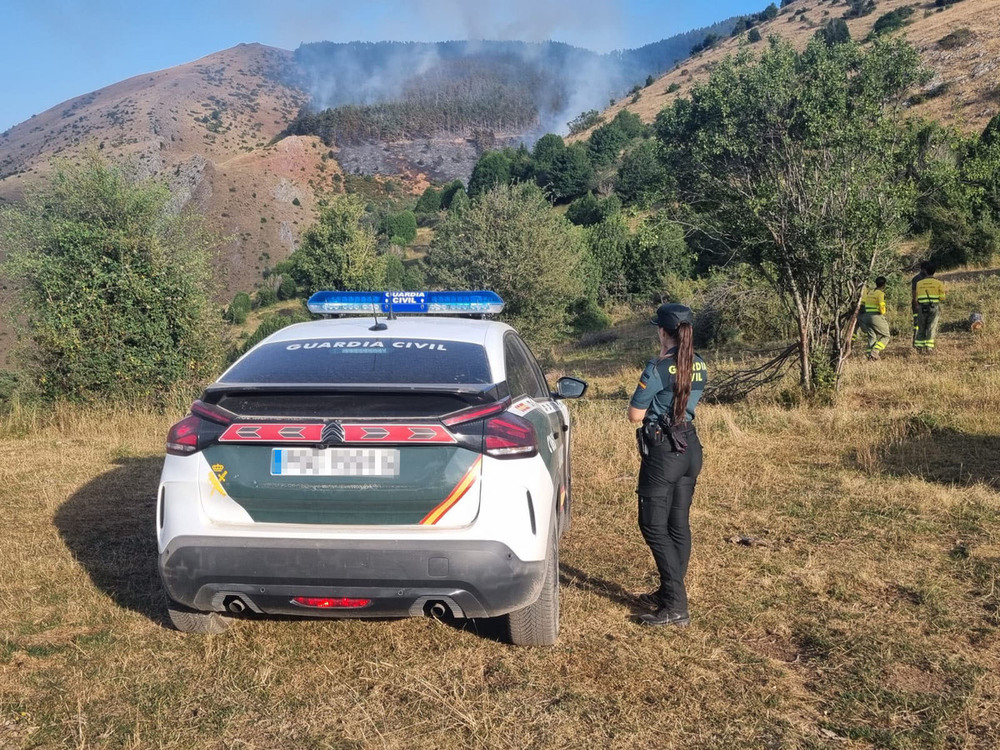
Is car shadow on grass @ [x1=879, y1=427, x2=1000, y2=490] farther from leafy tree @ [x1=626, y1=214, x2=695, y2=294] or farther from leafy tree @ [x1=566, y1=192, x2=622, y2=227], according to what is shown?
leafy tree @ [x1=566, y1=192, x2=622, y2=227]

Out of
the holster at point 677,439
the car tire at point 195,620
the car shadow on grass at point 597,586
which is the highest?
the holster at point 677,439

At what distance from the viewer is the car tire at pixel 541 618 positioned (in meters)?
3.81

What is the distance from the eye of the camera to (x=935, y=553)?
515 cm

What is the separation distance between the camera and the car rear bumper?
3.32m

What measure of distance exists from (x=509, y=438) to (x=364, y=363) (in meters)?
0.84

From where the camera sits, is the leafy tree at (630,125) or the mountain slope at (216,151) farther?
the mountain slope at (216,151)

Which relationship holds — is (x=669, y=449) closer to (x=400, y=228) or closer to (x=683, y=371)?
(x=683, y=371)

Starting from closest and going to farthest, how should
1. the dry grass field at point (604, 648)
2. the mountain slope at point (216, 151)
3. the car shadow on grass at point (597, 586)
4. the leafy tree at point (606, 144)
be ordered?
1. the dry grass field at point (604, 648)
2. the car shadow on grass at point (597, 586)
3. the leafy tree at point (606, 144)
4. the mountain slope at point (216, 151)

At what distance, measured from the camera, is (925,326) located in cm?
1420

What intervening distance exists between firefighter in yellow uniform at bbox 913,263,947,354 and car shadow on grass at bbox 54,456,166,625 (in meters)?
12.1

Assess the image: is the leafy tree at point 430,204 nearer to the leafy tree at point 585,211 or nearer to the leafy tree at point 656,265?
the leafy tree at point 585,211

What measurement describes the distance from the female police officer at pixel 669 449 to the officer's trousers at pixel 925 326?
11.6m

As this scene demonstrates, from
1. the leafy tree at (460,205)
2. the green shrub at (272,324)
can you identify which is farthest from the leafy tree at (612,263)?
the green shrub at (272,324)

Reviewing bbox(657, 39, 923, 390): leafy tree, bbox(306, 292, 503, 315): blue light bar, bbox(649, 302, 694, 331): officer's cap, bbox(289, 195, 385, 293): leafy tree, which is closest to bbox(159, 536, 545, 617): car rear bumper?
bbox(649, 302, 694, 331): officer's cap
